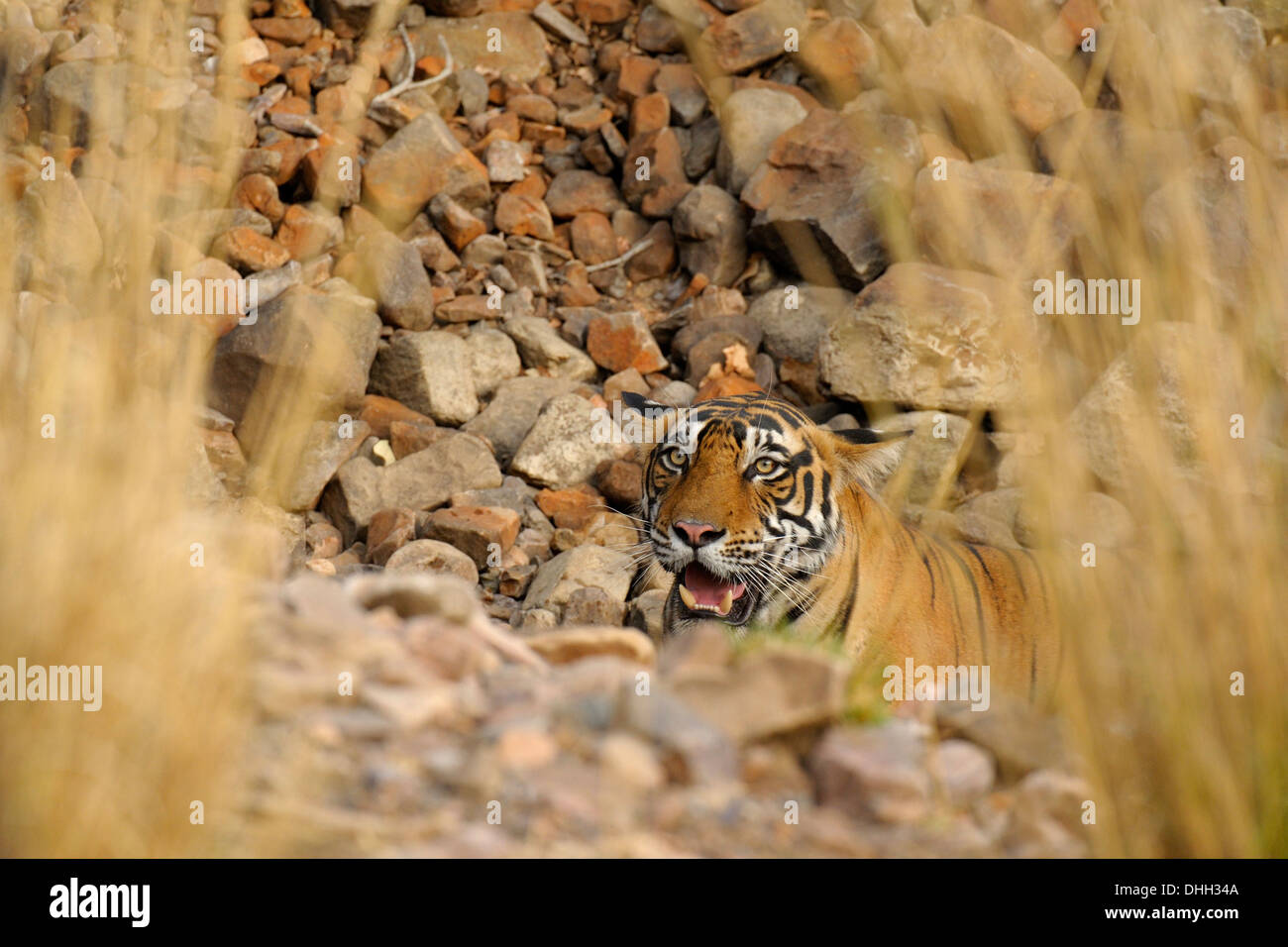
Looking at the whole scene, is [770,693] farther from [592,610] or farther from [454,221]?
[454,221]

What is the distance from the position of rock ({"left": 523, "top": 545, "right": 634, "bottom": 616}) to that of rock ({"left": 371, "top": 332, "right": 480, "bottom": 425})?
1665 mm

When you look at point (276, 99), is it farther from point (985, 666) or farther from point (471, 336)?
point (985, 666)

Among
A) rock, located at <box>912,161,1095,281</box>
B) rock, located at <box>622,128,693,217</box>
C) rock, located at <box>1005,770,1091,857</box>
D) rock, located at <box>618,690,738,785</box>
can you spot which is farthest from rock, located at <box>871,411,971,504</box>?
rock, located at <box>618,690,738,785</box>

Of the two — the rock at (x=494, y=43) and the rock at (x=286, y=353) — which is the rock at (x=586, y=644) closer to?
the rock at (x=286, y=353)

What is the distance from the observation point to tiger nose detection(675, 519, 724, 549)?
4074 mm

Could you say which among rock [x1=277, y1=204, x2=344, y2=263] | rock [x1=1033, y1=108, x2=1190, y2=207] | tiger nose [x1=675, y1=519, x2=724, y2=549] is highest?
rock [x1=277, y1=204, x2=344, y2=263]

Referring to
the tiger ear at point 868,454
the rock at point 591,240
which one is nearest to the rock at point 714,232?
the rock at point 591,240

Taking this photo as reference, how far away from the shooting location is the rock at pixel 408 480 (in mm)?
6844

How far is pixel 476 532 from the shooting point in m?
6.39

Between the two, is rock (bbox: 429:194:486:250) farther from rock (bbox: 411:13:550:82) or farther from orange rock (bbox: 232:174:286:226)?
rock (bbox: 411:13:550:82)

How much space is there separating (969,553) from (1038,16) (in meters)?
4.67

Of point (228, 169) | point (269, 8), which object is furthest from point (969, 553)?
point (269, 8)

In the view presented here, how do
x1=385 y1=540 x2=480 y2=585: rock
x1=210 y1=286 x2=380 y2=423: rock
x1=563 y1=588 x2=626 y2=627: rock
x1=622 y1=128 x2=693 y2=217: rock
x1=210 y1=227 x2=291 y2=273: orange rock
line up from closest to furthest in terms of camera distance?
1. x1=563 y1=588 x2=626 y2=627: rock
2. x1=385 y1=540 x2=480 y2=585: rock
3. x1=210 y1=286 x2=380 y2=423: rock
4. x1=210 y1=227 x2=291 y2=273: orange rock
5. x1=622 y1=128 x2=693 y2=217: rock

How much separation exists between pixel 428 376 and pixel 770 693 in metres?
5.63
